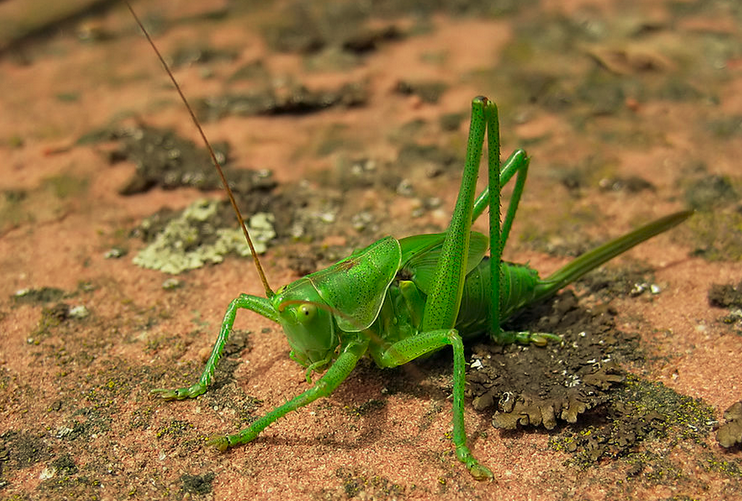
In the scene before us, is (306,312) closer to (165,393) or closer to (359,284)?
(359,284)

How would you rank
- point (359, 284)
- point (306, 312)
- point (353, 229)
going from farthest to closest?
point (353, 229)
point (359, 284)
point (306, 312)

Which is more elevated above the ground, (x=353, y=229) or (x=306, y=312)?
(x=306, y=312)

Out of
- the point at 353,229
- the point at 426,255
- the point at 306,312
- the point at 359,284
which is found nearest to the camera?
the point at 306,312

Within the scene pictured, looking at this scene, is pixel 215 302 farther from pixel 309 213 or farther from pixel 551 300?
pixel 551 300

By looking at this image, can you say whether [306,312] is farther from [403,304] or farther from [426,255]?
[426,255]

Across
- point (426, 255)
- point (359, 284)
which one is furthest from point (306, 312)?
point (426, 255)

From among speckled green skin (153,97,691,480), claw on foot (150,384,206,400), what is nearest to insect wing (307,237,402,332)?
speckled green skin (153,97,691,480)

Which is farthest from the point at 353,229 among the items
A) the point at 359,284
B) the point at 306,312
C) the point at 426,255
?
the point at 306,312

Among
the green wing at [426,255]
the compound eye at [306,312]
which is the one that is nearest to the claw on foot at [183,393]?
the compound eye at [306,312]

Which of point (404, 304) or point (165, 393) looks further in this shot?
point (165, 393)

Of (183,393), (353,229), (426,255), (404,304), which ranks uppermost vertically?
(426,255)
